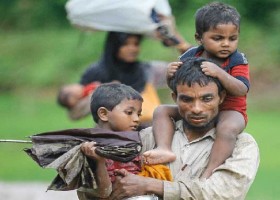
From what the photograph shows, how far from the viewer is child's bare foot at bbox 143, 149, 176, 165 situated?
5.70 metres

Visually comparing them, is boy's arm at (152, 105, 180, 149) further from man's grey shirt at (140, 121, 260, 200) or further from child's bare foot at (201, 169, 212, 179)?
child's bare foot at (201, 169, 212, 179)

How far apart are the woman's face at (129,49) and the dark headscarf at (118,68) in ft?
0.10

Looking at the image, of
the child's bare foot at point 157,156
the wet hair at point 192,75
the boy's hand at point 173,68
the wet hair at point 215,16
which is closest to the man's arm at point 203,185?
the child's bare foot at point 157,156

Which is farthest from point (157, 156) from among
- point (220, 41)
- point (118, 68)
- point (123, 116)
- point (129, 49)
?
point (118, 68)

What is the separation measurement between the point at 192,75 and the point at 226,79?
169 millimetres

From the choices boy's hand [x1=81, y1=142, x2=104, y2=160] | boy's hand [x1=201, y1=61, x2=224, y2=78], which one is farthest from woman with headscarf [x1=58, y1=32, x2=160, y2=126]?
boy's hand [x1=81, y1=142, x2=104, y2=160]

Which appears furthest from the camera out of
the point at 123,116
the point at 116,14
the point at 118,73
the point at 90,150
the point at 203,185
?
A: the point at 118,73

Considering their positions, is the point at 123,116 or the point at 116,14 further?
the point at 116,14

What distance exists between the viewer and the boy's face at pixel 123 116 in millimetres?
5875

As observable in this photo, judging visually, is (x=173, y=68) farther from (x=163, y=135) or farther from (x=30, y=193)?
(x=30, y=193)

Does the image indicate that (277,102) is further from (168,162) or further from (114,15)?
(168,162)

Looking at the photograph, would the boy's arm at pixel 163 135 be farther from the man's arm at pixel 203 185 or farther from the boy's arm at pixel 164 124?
the man's arm at pixel 203 185

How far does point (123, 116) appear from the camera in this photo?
5.88 meters

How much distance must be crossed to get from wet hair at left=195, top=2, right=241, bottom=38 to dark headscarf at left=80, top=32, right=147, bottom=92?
3.73m
